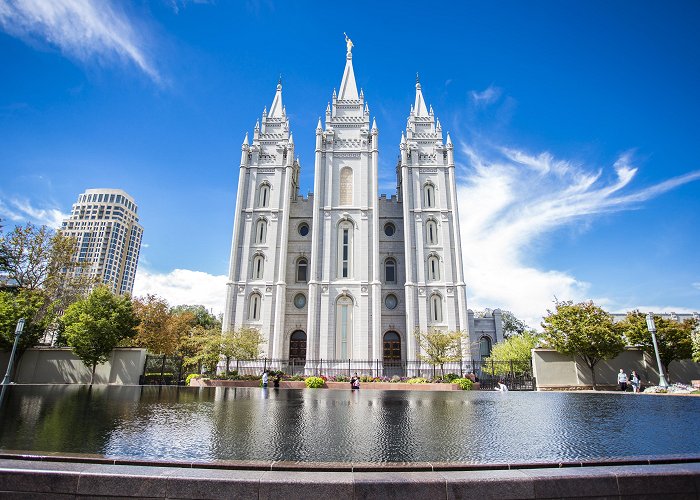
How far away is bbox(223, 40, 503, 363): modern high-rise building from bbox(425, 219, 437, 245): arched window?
0.11 metres

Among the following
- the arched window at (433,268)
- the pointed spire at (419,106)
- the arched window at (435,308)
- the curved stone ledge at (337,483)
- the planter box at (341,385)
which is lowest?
the planter box at (341,385)

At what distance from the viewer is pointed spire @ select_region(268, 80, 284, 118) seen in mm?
44719

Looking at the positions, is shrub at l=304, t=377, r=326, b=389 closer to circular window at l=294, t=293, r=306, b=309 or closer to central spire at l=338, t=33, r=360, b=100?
circular window at l=294, t=293, r=306, b=309

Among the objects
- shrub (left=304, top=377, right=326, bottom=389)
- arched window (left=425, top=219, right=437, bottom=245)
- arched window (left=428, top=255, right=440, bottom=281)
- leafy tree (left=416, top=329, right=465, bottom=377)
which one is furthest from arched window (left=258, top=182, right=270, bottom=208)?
leafy tree (left=416, top=329, right=465, bottom=377)

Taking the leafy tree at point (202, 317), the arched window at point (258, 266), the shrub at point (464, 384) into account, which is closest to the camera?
the shrub at point (464, 384)

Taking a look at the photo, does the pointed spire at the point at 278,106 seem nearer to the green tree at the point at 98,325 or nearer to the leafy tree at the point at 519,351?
the green tree at the point at 98,325

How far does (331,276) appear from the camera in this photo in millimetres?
36750

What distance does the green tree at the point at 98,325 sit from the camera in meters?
24.1

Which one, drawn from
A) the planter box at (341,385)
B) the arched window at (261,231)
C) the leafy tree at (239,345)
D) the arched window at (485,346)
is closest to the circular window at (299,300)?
the arched window at (261,231)

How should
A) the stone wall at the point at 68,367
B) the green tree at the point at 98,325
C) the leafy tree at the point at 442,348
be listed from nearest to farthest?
1. the green tree at the point at 98,325
2. the stone wall at the point at 68,367
3. the leafy tree at the point at 442,348

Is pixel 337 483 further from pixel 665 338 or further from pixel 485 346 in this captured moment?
Result: pixel 485 346

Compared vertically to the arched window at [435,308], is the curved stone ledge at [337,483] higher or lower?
lower

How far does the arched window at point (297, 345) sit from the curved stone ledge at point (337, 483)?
3340 centimetres

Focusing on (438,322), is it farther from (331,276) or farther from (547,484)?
(547,484)
